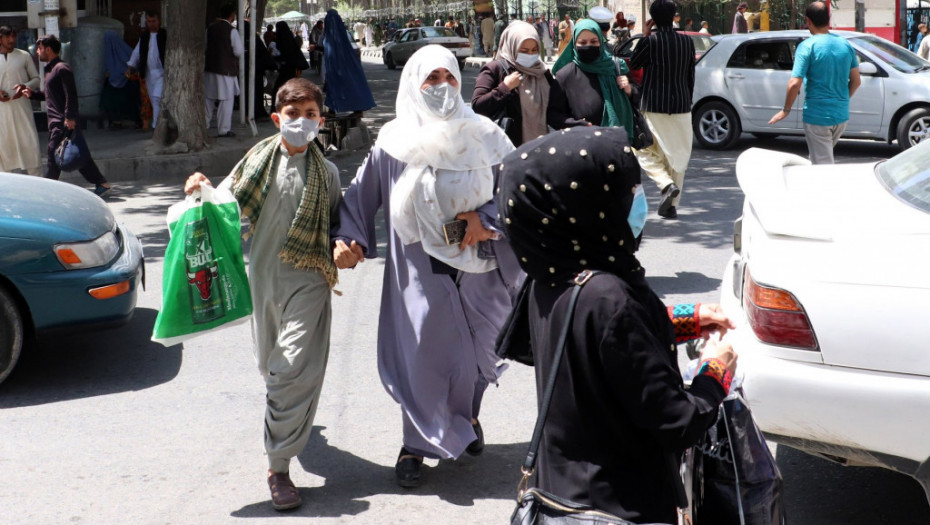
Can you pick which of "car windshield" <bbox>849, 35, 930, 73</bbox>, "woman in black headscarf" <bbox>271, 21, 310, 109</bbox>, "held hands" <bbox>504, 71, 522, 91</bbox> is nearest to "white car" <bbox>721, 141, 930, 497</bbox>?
"held hands" <bbox>504, 71, 522, 91</bbox>

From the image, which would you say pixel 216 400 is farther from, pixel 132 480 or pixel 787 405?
pixel 787 405

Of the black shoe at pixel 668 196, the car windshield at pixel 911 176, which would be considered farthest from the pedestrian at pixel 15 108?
the car windshield at pixel 911 176

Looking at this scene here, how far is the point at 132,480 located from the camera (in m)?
4.52

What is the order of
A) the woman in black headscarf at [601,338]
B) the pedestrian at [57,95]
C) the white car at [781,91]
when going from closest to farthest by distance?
the woman in black headscarf at [601,338] < the pedestrian at [57,95] < the white car at [781,91]

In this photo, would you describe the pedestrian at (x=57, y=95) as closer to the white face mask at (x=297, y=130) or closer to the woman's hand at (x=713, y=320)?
the white face mask at (x=297, y=130)

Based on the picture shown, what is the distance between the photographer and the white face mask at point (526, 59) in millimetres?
6125

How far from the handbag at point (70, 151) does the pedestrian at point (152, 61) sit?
456cm

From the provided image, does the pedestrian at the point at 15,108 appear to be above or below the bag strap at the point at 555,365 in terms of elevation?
above

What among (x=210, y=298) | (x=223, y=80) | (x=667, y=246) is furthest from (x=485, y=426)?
(x=223, y=80)

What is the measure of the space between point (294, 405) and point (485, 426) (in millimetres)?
1149

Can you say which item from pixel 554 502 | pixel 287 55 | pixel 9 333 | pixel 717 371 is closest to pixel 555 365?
pixel 554 502

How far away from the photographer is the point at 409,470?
4.33m

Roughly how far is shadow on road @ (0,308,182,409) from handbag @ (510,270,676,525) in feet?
12.6

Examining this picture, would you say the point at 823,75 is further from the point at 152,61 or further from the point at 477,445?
the point at 152,61
